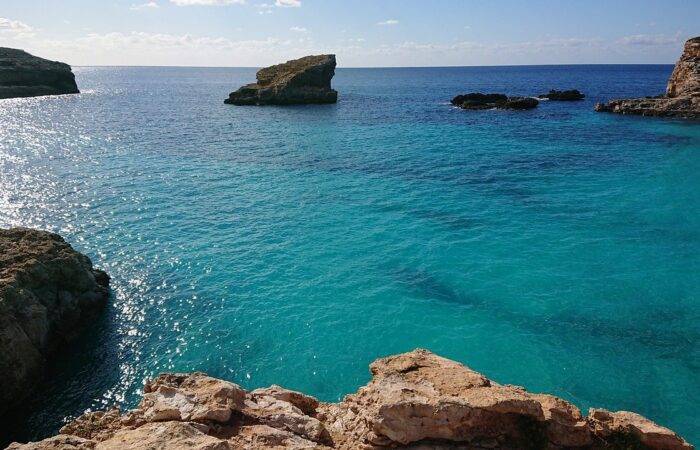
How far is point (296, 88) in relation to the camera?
11094 centimetres

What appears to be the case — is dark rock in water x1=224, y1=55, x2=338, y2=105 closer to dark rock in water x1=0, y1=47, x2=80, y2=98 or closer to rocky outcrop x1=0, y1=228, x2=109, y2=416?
dark rock in water x1=0, y1=47, x2=80, y2=98

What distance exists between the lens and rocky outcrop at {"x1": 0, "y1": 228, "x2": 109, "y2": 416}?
18.2 meters

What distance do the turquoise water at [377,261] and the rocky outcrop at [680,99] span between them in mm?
25754

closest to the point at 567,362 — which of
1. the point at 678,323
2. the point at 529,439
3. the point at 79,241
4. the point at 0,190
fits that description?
the point at 678,323

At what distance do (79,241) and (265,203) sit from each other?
14.4 meters

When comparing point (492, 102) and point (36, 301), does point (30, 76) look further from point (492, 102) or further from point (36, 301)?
point (36, 301)

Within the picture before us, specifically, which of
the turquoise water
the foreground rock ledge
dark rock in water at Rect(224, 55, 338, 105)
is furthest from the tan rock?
dark rock in water at Rect(224, 55, 338, 105)

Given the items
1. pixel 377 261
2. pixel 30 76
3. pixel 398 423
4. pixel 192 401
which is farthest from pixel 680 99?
pixel 30 76

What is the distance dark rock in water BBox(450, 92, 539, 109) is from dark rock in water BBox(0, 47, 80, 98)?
120 m

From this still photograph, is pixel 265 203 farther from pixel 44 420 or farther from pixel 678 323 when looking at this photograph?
pixel 678 323

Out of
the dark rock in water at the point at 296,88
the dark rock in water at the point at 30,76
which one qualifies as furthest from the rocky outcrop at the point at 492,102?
the dark rock in water at the point at 30,76

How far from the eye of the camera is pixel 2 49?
13700 cm

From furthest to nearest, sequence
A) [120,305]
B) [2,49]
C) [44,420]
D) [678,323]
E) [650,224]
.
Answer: [2,49] → [650,224] → [120,305] → [678,323] → [44,420]

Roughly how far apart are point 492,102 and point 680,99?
115ft
